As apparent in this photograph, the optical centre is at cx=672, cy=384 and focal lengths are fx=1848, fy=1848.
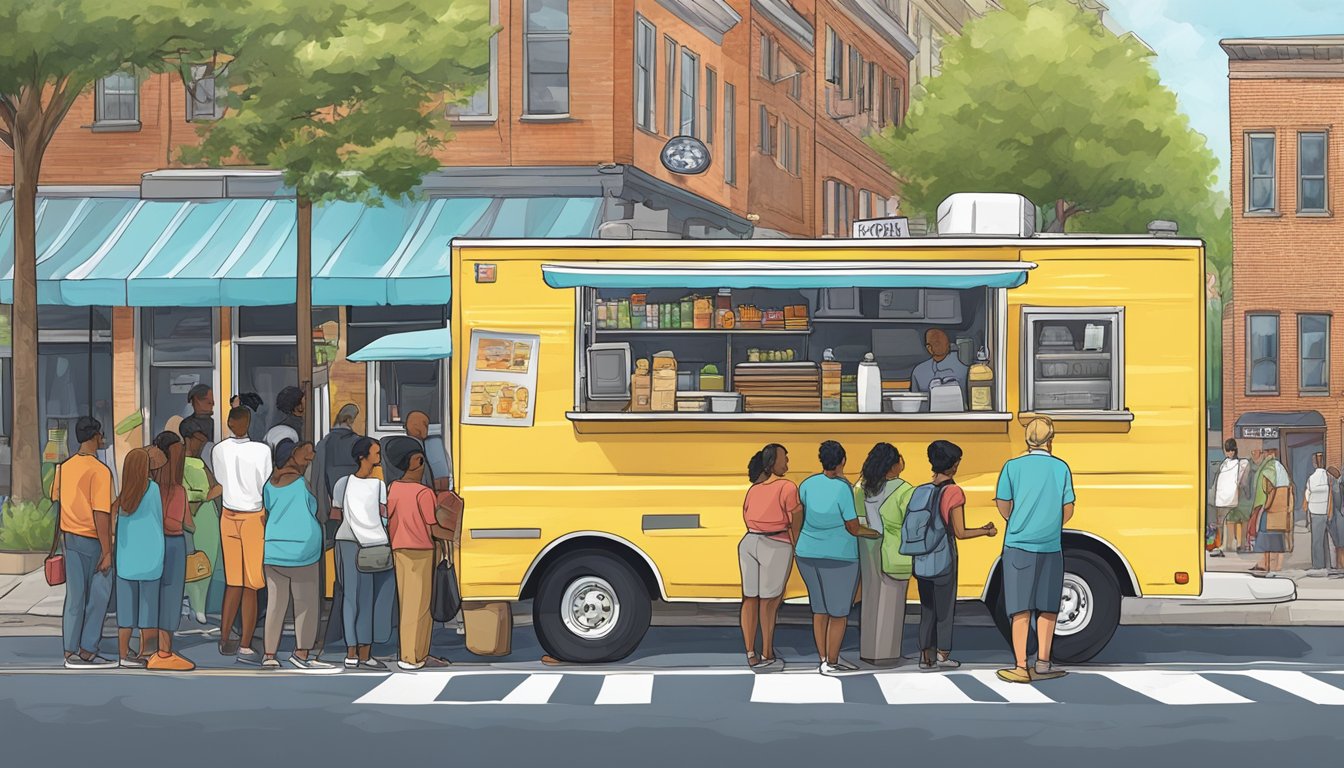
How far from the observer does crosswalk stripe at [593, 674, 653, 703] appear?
38.5 feet

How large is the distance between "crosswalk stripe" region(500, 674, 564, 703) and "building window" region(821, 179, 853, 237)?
30058 millimetres

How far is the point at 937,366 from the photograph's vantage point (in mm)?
13984

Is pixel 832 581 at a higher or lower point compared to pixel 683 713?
higher

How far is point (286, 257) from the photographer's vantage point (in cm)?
2469

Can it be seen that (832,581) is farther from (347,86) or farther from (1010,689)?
(347,86)

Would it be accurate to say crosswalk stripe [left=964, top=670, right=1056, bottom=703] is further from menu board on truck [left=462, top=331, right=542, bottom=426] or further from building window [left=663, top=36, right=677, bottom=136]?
building window [left=663, top=36, right=677, bottom=136]

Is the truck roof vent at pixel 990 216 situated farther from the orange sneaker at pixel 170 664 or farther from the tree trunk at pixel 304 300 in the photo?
the tree trunk at pixel 304 300

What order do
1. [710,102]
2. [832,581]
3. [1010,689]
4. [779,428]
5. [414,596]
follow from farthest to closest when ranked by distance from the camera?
[710,102] < [779,428] < [414,596] < [832,581] < [1010,689]

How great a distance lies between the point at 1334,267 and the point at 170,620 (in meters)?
30.9

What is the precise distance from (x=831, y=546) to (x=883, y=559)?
44 centimetres

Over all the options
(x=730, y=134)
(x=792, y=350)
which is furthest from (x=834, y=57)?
(x=792, y=350)

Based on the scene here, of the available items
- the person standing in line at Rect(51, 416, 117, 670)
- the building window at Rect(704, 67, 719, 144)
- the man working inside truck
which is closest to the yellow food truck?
the man working inside truck

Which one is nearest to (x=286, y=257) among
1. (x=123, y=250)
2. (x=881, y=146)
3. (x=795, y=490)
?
(x=123, y=250)

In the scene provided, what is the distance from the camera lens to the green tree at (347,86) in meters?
20.7
